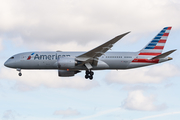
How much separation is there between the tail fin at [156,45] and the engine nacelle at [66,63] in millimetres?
8724

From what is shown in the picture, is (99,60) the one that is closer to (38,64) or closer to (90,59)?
(90,59)

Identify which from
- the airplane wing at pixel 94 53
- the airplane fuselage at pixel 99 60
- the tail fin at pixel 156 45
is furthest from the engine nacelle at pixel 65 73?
the tail fin at pixel 156 45

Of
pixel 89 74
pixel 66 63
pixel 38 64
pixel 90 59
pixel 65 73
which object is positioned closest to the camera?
pixel 66 63

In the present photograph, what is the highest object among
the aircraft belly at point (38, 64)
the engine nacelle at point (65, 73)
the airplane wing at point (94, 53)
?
the airplane wing at point (94, 53)

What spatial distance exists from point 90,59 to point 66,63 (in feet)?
9.74

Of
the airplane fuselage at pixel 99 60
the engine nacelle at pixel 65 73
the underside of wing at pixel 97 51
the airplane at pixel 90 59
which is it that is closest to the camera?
the underside of wing at pixel 97 51

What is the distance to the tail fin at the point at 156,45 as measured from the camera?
39.2 meters

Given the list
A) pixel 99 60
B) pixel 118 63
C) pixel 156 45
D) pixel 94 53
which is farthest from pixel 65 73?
pixel 156 45

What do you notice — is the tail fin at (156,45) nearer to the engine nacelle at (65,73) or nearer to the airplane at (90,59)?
the airplane at (90,59)

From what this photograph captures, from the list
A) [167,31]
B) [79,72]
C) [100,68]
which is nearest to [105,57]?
[100,68]

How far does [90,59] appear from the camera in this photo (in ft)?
121

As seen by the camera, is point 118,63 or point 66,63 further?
point 118,63

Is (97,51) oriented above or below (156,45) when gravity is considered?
below

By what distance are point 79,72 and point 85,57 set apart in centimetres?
587
